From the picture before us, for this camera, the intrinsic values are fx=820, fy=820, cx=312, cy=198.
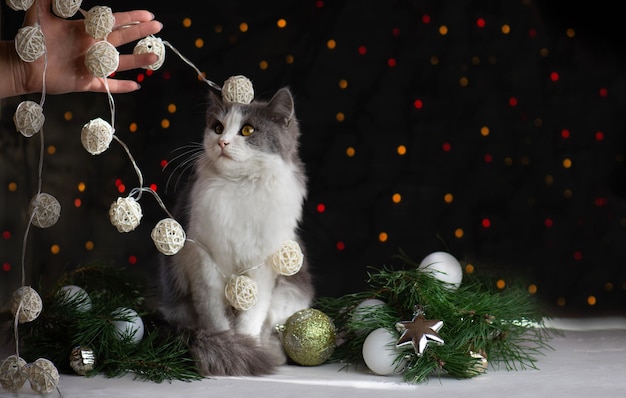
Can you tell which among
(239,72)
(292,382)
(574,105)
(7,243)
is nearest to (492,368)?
(292,382)

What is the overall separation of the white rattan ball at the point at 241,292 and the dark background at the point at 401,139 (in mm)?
715

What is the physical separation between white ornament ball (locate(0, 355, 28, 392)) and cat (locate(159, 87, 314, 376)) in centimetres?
35

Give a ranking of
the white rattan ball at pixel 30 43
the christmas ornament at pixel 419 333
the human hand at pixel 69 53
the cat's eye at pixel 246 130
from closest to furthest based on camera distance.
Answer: the white rattan ball at pixel 30 43 < the human hand at pixel 69 53 < the christmas ornament at pixel 419 333 < the cat's eye at pixel 246 130

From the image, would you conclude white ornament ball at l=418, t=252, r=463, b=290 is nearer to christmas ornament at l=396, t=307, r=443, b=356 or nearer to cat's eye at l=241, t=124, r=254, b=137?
christmas ornament at l=396, t=307, r=443, b=356

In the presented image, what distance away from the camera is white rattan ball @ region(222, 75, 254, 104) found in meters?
1.62

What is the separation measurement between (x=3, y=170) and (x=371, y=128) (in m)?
1.04

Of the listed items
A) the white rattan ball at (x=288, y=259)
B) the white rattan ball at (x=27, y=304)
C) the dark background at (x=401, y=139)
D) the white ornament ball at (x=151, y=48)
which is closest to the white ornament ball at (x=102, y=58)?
the white ornament ball at (x=151, y=48)

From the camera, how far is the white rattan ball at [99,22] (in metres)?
1.39

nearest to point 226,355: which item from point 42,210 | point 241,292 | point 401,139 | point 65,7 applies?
point 241,292

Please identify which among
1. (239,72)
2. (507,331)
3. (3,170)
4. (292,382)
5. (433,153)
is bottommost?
(292,382)

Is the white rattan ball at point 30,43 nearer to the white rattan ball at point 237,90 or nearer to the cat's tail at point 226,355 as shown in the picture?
the white rattan ball at point 237,90

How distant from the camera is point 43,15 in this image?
1424mm

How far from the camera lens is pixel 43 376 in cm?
139

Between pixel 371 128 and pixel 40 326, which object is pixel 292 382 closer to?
pixel 40 326
